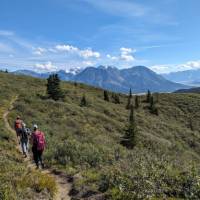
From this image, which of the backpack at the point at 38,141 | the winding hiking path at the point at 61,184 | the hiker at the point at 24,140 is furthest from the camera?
the hiker at the point at 24,140

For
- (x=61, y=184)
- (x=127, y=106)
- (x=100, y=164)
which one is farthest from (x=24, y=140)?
(x=127, y=106)

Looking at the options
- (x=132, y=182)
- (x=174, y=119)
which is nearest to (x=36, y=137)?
(x=132, y=182)

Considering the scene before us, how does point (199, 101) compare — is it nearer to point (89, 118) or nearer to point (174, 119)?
point (174, 119)

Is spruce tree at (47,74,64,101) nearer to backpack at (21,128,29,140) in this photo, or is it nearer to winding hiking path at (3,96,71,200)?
backpack at (21,128,29,140)

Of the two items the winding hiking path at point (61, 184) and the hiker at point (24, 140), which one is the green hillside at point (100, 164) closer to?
the winding hiking path at point (61, 184)

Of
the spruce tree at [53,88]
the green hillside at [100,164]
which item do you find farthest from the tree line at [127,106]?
the green hillside at [100,164]

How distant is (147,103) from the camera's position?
78.6 metres

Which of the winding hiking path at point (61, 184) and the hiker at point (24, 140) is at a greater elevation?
the hiker at point (24, 140)

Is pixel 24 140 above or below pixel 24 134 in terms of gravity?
below

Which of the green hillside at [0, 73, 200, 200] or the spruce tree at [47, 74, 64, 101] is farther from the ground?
the spruce tree at [47, 74, 64, 101]

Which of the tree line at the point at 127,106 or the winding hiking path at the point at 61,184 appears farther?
the tree line at the point at 127,106

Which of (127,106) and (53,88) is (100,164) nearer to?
(53,88)

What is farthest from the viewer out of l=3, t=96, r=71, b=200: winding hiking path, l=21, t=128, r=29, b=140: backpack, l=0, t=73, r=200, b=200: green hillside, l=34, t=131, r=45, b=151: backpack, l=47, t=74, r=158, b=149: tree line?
l=47, t=74, r=158, b=149: tree line

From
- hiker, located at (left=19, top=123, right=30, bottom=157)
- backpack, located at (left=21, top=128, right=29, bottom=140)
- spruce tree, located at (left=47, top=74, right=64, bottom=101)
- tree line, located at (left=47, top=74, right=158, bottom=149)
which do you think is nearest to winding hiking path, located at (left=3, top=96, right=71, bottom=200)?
hiker, located at (left=19, top=123, right=30, bottom=157)
